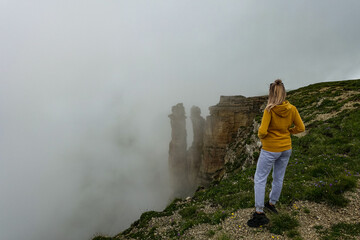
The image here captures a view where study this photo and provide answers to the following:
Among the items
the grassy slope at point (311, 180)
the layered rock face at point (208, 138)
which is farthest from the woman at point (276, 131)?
the layered rock face at point (208, 138)

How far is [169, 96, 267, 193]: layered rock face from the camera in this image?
6638cm

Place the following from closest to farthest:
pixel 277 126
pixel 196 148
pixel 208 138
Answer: pixel 277 126, pixel 208 138, pixel 196 148

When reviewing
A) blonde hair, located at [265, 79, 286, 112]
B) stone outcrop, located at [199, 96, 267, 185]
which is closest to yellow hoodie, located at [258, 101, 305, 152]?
blonde hair, located at [265, 79, 286, 112]

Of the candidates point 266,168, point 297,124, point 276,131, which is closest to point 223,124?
point 297,124

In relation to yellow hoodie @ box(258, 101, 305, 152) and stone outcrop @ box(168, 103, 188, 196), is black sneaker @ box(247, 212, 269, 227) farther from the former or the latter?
stone outcrop @ box(168, 103, 188, 196)

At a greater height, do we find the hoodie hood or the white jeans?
the hoodie hood

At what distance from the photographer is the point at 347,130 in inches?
587

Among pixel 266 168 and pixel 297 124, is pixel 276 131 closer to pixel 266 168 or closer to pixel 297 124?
pixel 297 124

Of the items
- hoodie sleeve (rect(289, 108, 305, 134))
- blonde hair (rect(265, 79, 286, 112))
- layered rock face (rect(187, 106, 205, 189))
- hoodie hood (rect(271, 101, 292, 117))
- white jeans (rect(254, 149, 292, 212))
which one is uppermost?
layered rock face (rect(187, 106, 205, 189))

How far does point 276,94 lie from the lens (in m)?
5.61

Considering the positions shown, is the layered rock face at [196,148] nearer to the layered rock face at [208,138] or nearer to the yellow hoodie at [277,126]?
the layered rock face at [208,138]

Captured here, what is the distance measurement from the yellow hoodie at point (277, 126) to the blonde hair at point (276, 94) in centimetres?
16

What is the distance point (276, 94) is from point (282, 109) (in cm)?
54

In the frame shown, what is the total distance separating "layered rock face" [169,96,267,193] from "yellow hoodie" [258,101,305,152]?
1862 inches
